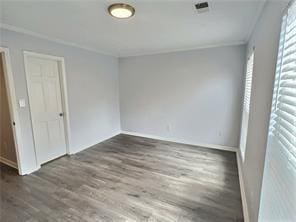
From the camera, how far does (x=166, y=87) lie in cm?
409

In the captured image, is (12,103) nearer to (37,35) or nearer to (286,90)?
(37,35)

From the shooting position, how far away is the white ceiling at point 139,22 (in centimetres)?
174

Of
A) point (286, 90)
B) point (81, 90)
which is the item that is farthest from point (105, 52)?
point (286, 90)

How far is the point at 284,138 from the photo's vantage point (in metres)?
0.91

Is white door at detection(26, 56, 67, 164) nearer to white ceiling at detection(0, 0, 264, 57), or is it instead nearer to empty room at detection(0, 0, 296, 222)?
empty room at detection(0, 0, 296, 222)

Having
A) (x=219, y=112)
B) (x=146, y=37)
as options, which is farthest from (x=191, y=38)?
(x=219, y=112)

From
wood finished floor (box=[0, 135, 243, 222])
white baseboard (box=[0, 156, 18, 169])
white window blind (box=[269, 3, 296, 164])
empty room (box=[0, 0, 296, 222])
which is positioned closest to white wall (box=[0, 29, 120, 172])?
empty room (box=[0, 0, 296, 222])

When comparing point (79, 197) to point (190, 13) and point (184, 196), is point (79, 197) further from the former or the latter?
point (190, 13)

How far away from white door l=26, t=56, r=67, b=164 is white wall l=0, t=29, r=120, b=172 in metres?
0.17

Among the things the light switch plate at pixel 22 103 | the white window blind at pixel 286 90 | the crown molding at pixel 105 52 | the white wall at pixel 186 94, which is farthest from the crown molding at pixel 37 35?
the white window blind at pixel 286 90

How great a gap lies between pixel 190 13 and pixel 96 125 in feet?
10.7

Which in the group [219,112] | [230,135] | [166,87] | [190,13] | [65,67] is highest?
[190,13]

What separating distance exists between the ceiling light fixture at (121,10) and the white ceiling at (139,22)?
6 cm

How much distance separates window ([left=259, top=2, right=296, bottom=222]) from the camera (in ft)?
2.64
